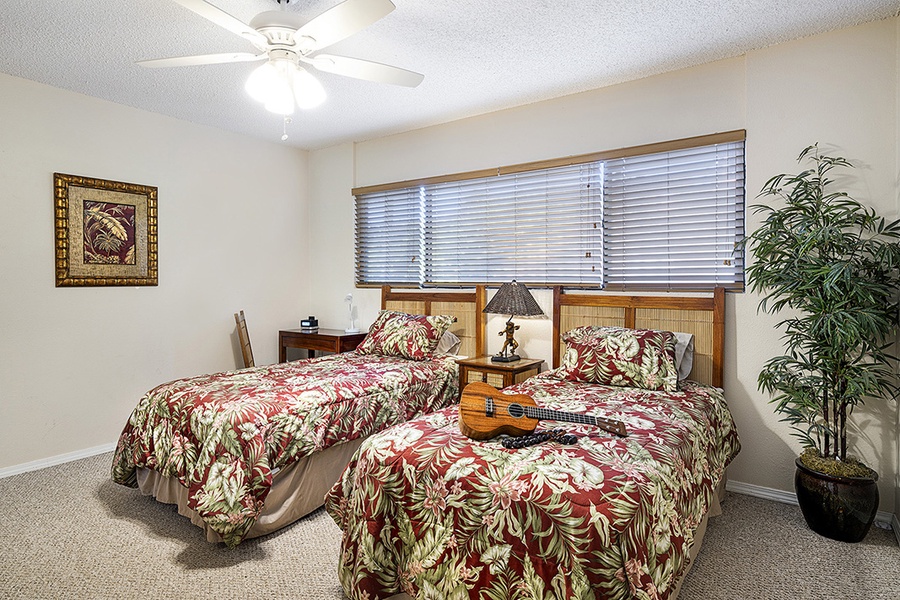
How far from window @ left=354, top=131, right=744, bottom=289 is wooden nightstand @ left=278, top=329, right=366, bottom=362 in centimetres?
61

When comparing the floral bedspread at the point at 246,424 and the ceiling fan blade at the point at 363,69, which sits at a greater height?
the ceiling fan blade at the point at 363,69

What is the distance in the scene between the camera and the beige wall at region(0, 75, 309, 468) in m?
3.34

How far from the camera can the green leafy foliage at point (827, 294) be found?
92.5 inches

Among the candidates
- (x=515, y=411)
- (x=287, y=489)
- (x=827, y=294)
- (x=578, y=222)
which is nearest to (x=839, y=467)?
(x=827, y=294)

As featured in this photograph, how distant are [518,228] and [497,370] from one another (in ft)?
3.77

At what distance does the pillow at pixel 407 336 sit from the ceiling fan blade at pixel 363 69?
187 cm

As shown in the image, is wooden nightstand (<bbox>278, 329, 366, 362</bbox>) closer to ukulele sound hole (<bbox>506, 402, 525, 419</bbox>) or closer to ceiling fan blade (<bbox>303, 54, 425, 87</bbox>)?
ceiling fan blade (<bbox>303, 54, 425, 87</bbox>)

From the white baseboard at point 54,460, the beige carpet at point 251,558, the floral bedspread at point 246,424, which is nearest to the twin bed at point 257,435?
the floral bedspread at point 246,424

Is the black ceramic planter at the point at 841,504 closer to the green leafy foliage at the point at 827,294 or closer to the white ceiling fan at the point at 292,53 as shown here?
the green leafy foliage at the point at 827,294

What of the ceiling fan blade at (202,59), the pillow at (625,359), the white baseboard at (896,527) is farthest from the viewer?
the pillow at (625,359)

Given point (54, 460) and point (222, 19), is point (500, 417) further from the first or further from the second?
point (54, 460)

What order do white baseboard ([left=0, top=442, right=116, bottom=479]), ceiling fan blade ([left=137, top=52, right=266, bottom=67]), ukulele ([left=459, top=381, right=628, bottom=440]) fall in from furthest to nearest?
white baseboard ([left=0, top=442, right=116, bottom=479]) → ceiling fan blade ([left=137, top=52, right=266, bottom=67]) → ukulele ([left=459, top=381, right=628, bottom=440])

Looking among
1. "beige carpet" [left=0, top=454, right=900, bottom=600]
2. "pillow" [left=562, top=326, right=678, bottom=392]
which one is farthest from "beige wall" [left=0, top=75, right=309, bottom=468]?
"pillow" [left=562, top=326, right=678, bottom=392]

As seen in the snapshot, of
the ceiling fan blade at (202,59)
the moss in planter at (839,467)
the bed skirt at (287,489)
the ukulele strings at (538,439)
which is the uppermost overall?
the ceiling fan blade at (202,59)
